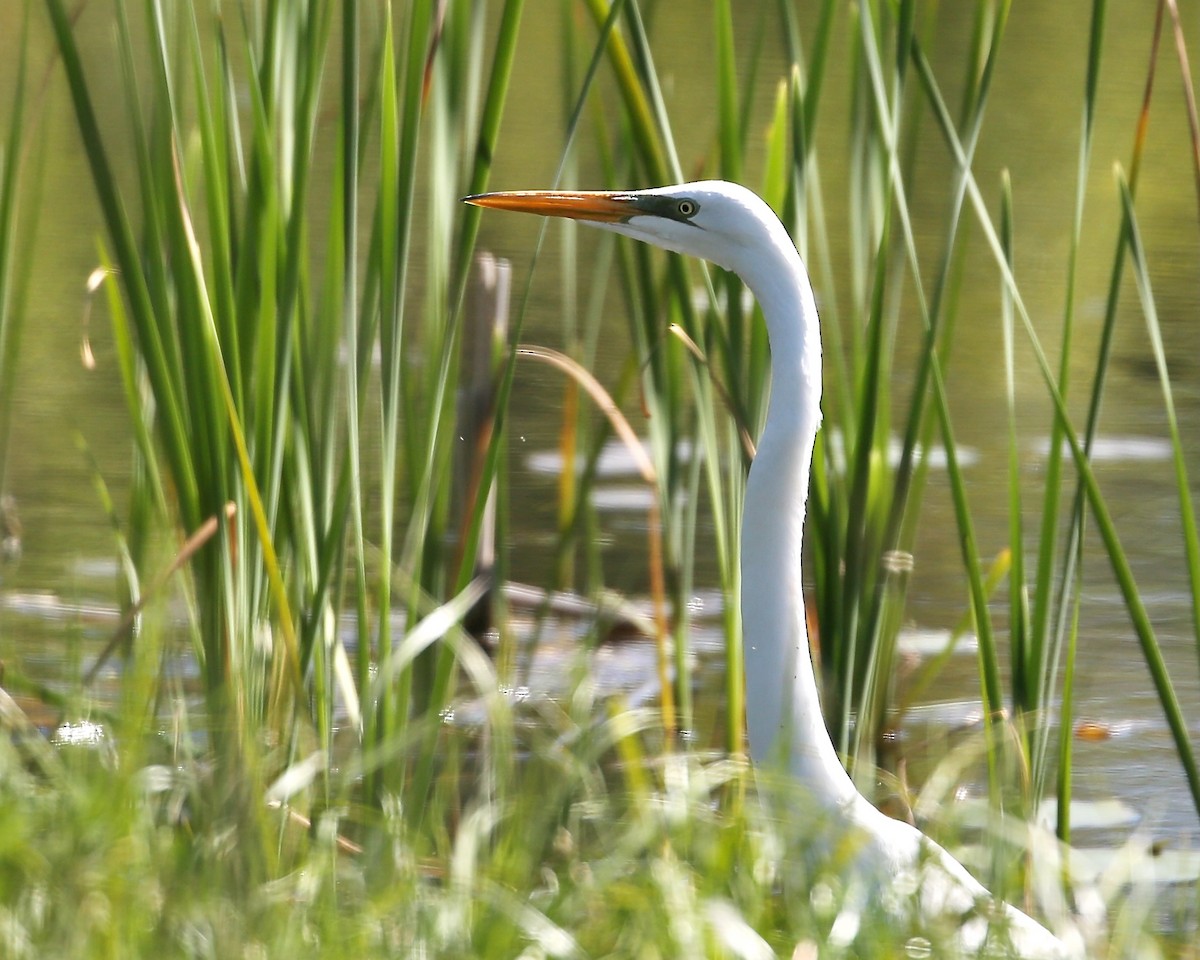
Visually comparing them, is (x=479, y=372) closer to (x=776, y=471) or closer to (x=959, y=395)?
(x=776, y=471)

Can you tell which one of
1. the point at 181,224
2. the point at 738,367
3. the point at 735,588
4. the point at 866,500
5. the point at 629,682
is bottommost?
the point at 629,682

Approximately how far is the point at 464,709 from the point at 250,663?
1.89 feet

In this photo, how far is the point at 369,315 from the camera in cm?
194

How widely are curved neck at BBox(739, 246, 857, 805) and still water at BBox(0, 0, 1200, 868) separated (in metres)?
0.44

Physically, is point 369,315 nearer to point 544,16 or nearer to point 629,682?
point 629,682

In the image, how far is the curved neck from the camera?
1916 millimetres

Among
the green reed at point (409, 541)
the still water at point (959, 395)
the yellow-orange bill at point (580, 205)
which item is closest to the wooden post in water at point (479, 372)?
the still water at point (959, 395)

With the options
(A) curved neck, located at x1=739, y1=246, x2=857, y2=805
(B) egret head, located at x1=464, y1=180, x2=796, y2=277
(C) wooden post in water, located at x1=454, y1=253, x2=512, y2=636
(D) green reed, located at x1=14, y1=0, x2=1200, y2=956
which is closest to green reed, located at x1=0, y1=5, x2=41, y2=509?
(D) green reed, located at x1=14, y1=0, x2=1200, y2=956

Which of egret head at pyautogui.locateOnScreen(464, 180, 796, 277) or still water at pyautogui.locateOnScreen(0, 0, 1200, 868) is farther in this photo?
still water at pyautogui.locateOnScreen(0, 0, 1200, 868)

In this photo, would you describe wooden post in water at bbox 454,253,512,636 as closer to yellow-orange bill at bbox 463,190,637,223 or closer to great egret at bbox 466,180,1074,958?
yellow-orange bill at bbox 463,190,637,223

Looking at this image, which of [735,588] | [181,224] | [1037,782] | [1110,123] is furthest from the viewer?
[1110,123]

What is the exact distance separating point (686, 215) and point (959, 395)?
4.04m

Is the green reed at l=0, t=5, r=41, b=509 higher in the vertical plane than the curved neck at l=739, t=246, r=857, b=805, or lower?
higher

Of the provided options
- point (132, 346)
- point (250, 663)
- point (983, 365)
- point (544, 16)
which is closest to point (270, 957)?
point (250, 663)
